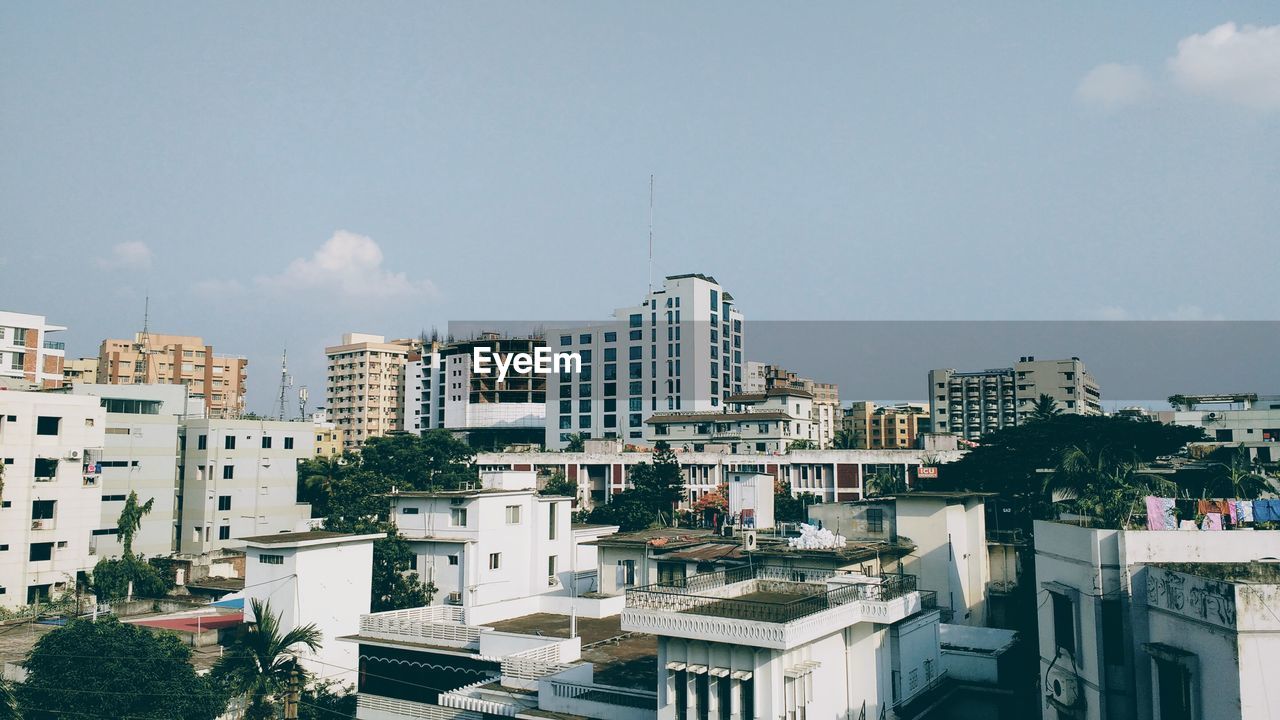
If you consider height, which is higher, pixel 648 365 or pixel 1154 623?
pixel 648 365

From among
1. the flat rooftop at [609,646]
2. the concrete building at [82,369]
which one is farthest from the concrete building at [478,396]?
the flat rooftop at [609,646]

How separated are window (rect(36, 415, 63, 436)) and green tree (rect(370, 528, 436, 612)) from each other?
29.4 metres

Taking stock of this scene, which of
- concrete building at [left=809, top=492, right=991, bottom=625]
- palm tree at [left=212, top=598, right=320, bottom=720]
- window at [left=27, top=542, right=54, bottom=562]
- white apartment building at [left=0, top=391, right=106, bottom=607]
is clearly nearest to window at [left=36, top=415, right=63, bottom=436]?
white apartment building at [left=0, top=391, right=106, bottom=607]

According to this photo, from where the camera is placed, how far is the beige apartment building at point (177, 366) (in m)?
137

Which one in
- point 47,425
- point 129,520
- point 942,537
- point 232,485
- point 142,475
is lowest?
point 129,520

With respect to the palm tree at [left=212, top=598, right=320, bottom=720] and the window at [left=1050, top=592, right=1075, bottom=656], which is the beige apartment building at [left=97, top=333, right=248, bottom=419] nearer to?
the palm tree at [left=212, top=598, right=320, bottom=720]

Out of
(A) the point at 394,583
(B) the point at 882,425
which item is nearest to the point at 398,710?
(A) the point at 394,583

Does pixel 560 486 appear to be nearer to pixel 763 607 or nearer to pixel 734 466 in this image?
pixel 734 466

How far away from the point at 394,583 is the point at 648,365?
85.5 m

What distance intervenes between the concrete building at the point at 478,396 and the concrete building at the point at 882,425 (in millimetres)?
67727

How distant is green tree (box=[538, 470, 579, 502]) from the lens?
96.5 meters

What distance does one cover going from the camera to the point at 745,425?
4309 inches

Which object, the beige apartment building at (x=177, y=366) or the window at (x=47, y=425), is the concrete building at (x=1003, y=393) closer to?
the beige apartment building at (x=177, y=366)

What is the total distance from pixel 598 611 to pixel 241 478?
45921 millimetres
